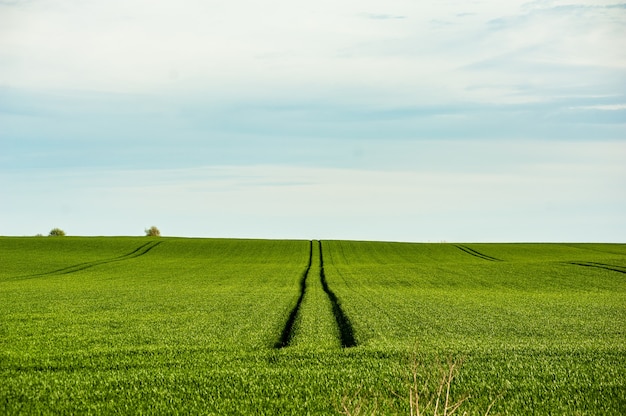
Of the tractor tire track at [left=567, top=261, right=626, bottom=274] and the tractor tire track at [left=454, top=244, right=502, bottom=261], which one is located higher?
the tractor tire track at [left=454, top=244, right=502, bottom=261]

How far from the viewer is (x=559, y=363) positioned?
14.6 metres

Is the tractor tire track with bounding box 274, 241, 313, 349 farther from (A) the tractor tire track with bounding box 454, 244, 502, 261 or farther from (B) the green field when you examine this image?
(A) the tractor tire track with bounding box 454, 244, 502, 261

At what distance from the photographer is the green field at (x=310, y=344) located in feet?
36.8

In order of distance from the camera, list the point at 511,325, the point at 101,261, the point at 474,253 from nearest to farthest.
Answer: the point at 511,325 < the point at 101,261 < the point at 474,253

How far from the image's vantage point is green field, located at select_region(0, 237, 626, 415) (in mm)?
11219

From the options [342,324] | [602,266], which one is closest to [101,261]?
[342,324]

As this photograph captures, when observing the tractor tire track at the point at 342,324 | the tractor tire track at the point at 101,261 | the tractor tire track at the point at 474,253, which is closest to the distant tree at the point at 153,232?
the tractor tire track at the point at 101,261

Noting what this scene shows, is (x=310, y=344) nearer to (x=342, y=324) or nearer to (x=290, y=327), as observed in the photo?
(x=290, y=327)

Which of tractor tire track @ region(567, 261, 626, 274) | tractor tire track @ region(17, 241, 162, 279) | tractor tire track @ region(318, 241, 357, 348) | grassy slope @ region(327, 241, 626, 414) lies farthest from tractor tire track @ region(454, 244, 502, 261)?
tractor tire track @ region(318, 241, 357, 348)

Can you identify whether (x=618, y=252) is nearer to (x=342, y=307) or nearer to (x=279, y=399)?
(x=342, y=307)

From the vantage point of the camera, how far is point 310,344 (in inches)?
675

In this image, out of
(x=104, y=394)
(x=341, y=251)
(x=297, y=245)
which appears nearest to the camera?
(x=104, y=394)

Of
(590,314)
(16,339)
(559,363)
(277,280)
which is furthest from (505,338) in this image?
(277,280)

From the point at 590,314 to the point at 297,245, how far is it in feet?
202
